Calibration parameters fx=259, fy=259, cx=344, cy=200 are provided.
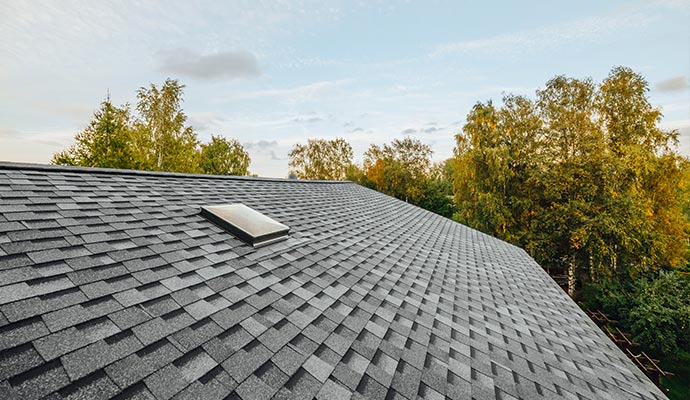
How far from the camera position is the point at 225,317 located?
181cm

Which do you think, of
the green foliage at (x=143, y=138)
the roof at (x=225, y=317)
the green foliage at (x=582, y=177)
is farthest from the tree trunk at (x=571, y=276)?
the green foliage at (x=143, y=138)

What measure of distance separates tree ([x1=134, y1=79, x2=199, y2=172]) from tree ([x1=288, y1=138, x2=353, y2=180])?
21.5 meters

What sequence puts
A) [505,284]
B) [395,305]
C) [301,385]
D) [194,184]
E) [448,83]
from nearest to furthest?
[301,385] → [395,305] → [194,184] → [505,284] → [448,83]

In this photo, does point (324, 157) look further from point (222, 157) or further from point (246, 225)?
point (246, 225)

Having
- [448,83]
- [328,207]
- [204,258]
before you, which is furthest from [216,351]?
[448,83]

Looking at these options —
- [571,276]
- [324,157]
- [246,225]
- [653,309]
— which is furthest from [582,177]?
[324,157]

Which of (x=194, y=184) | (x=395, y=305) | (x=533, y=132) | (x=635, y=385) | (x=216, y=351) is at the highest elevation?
(x=533, y=132)

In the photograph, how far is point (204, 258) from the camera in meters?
2.48

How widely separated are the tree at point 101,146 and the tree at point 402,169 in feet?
82.9

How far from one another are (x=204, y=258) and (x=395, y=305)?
206 cm

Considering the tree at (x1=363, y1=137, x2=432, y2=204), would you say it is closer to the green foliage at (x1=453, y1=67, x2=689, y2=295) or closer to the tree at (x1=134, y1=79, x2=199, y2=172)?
the green foliage at (x1=453, y1=67, x2=689, y2=295)

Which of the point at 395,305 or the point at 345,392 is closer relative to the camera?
the point at 345,392

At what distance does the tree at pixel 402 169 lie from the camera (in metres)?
32.5

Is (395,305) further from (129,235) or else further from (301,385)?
(129,235)
